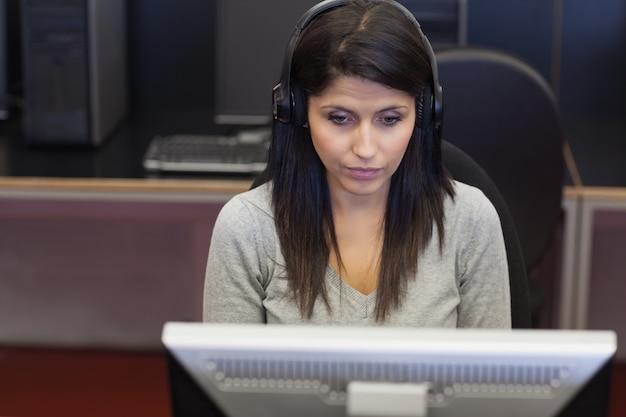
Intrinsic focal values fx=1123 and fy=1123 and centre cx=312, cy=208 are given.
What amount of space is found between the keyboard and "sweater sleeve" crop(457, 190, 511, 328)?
0.92 meters

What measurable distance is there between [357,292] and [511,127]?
0.72m

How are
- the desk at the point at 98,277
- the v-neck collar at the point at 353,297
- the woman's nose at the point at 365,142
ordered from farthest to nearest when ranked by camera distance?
the desk at the point at 98,277
the v-neck collar at the point at 353,297
the woman's nose at the point at 365,142

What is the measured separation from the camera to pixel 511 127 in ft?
6.30

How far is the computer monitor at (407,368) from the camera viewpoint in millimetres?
801

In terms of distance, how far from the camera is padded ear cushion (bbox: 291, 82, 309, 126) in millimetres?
1267

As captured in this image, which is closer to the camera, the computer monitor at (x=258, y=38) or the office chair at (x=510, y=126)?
the office chair at (x=510, y=126)

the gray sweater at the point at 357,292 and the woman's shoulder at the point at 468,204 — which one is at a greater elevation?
the woman's shoulder at the point at 468,204

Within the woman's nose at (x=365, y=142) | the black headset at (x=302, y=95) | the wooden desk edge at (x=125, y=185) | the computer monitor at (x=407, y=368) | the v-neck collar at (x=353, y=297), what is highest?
the black headset at (x=302, y=95)

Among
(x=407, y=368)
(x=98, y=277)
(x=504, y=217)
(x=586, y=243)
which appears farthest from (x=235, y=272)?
(x=98, y=277)

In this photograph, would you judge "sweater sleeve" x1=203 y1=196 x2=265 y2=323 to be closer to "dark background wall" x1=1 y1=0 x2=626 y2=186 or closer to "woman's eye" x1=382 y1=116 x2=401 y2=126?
"woman's eye" x1=382 y1=116 x2=401 y2=126

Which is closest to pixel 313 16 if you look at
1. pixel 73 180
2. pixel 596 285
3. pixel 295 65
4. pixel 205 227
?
pixel 295 65

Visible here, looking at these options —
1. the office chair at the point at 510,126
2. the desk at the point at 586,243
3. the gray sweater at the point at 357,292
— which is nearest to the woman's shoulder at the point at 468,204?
the gray sweater at the point at 357,292

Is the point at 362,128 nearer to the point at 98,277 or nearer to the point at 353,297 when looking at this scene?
the point at 353,297

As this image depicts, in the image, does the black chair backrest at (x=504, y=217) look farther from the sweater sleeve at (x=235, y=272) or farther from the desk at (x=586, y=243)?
the desk at (x=586, y=243)
